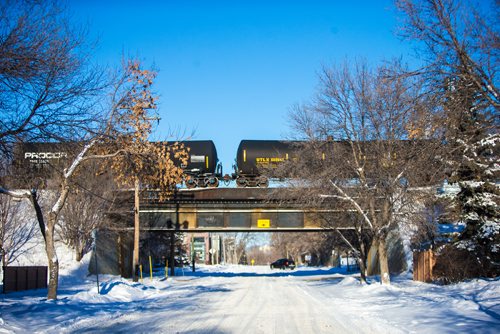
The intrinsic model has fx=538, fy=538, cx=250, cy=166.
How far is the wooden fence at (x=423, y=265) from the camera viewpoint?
24.3 m

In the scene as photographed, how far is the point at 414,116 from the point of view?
38.5 feet

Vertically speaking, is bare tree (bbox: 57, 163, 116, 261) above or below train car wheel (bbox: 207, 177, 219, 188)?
below

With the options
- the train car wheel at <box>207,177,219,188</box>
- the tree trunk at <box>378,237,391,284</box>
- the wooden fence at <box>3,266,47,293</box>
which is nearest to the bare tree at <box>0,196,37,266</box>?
the wooden fence at <box>3,266,47,293</box>

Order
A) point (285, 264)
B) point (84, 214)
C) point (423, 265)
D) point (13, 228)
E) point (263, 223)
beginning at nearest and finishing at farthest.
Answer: point (423, 265) → point (13, 228) → point (84, 214) → point (263, 223) → point (285, 264)

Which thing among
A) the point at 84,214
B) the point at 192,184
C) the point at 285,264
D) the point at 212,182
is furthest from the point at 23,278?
the point at 285,264

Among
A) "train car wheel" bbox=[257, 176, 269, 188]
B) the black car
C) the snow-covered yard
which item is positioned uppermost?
"train car wheel" bbox=[257, 176, 269, 188]

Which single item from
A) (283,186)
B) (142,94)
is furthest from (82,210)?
(142,94)

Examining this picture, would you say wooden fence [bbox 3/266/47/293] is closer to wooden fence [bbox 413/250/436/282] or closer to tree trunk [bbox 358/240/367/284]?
tree trunk [bbox 358/240/367/284]

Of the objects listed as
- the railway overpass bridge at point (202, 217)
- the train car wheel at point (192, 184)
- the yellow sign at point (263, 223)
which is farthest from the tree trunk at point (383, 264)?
the train car wheel at point (192, 184)

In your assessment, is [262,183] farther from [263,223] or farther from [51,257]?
[51,257]

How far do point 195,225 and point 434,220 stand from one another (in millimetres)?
16712

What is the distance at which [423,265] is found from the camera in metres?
25.3

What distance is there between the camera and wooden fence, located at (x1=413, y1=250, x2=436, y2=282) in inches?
958

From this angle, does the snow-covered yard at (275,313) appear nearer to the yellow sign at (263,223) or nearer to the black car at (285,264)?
the yellow sign at (263,223)
